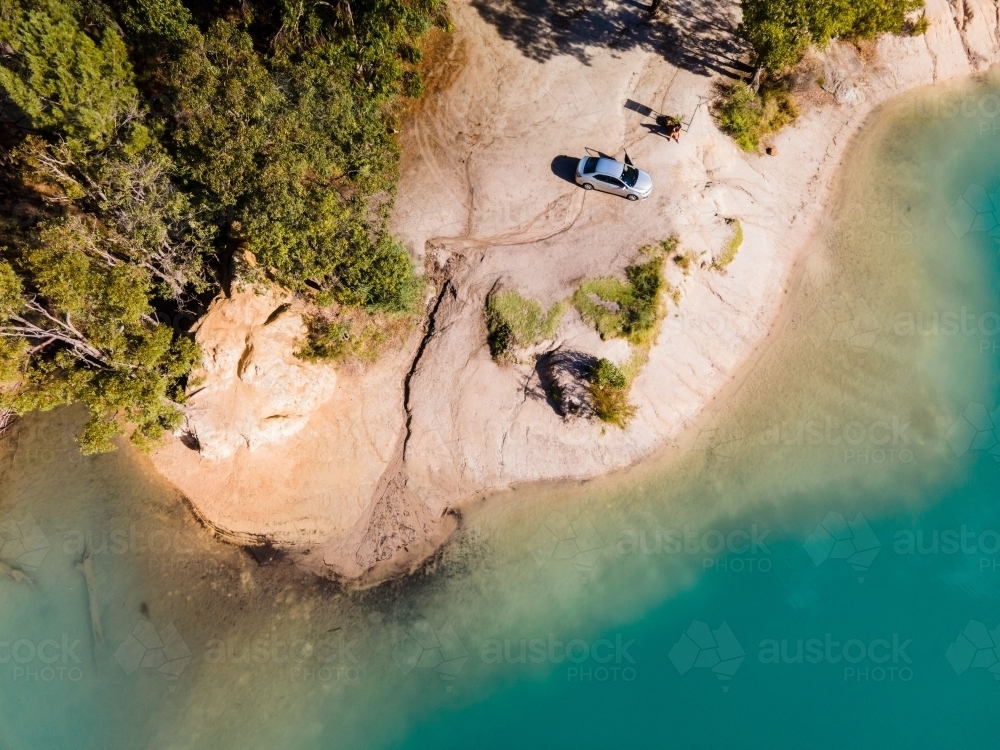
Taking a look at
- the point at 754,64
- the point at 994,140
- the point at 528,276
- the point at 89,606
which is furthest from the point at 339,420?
the point at 994,140

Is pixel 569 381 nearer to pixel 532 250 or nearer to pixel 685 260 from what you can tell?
pixel 532 250

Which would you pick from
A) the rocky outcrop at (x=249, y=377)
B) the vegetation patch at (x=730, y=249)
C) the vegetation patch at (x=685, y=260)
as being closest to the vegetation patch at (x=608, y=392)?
the vegetation patch at (x=685, y=260)

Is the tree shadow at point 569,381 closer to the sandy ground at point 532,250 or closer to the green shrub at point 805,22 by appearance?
the sandy ground at point 532,250

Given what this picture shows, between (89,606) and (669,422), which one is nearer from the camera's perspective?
(89,606)

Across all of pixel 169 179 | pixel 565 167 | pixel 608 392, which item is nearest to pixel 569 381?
pixel 608 392

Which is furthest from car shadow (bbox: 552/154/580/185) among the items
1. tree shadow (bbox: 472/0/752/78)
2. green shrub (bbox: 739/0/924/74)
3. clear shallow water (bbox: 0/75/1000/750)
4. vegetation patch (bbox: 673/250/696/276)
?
clear shallow water (bbox: 0/75/1000/750)

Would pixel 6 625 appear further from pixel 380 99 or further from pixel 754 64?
pixel 754 64

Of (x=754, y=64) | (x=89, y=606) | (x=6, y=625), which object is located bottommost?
(x=6, y=625)
